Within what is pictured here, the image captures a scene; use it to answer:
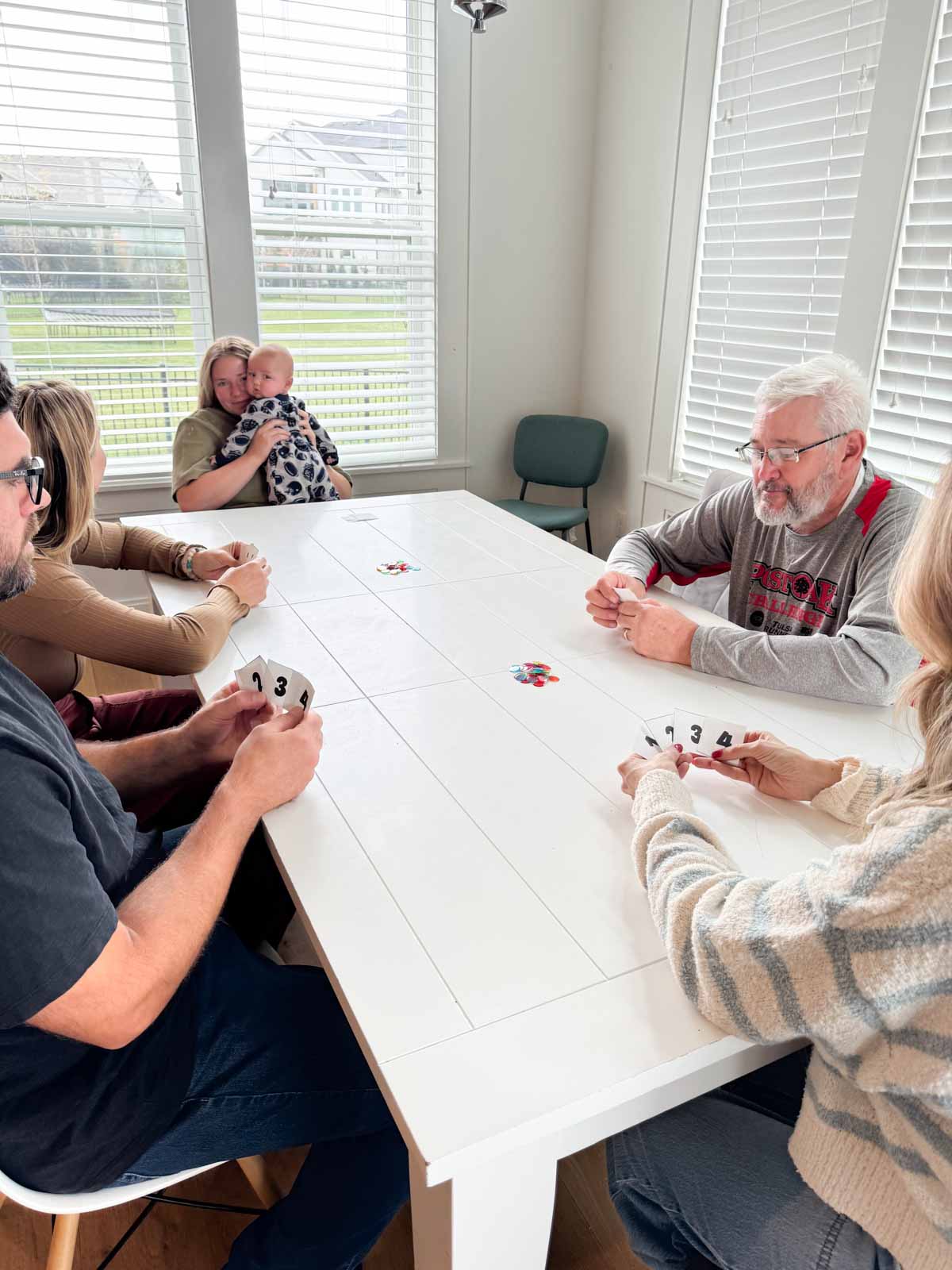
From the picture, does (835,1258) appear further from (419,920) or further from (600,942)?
(419,920)

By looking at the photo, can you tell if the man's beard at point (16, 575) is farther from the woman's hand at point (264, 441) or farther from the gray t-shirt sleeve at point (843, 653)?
the woman's hand at point (264, 441)

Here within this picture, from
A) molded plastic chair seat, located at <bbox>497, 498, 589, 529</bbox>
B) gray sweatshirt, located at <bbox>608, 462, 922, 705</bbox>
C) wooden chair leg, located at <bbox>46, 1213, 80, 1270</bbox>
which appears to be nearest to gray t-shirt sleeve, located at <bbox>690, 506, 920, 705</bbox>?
gray sweatshirt, located at <bbox>608, 462, 922, 705</bbox>

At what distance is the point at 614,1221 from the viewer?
4.51ft

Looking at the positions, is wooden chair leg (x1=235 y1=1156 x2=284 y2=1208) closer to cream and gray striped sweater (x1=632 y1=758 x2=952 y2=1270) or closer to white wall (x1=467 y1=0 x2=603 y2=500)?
cream and gray striped sweater (x1=632 y1=758 x2=952 y2=1270)

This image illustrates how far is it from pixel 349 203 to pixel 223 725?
3.08 metres

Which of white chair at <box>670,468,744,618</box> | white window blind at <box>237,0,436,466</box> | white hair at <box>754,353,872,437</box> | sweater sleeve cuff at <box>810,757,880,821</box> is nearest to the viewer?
sweater sleeve cuff at <box>810,757,880,821</box>

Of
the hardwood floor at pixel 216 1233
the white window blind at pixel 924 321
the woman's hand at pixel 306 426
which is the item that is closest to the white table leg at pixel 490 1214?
the hardwood floor at pixel 216 1233

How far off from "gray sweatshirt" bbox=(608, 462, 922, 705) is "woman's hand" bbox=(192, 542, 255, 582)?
91cm

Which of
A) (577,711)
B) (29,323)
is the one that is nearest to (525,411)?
(29,323)

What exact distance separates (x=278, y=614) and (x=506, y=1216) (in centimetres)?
125

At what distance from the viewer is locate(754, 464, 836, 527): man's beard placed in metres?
1.71

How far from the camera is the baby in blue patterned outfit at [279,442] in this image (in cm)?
291

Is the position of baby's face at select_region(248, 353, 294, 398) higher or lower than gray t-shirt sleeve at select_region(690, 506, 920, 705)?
higher

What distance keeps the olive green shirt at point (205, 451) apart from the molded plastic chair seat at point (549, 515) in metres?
1.18
